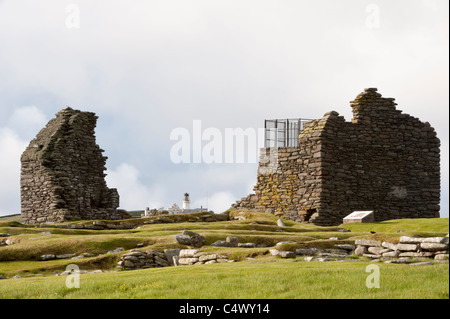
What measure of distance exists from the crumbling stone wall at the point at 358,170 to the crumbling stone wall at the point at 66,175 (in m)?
11.2

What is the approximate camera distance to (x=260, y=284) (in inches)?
732

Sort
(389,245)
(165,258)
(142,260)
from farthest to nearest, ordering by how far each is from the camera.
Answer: (165,258) < (142,260) < (389,245)

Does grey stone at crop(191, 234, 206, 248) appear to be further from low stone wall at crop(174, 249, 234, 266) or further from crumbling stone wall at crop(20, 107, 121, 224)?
crumbling stone wall at crop(20, 107, 121, 224)

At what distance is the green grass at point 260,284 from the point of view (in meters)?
17.4

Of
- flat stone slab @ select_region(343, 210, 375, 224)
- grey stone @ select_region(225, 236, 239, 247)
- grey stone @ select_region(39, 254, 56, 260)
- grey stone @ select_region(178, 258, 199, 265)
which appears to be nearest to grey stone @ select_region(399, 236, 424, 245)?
grey stone @ select_region(178, 258, 199, 265)

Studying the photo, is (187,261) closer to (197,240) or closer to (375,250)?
(197,240)

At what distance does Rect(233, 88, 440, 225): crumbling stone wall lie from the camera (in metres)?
48.8

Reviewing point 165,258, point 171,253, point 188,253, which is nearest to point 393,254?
point 188,253

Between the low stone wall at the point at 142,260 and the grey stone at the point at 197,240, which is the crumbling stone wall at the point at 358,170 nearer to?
the grey stone at the point at 197,240

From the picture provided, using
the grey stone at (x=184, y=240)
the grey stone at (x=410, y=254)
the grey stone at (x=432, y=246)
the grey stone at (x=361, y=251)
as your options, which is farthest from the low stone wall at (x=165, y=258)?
the grey stone at (x=432, y=246)

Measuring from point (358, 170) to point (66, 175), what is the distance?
20334 millimetres
